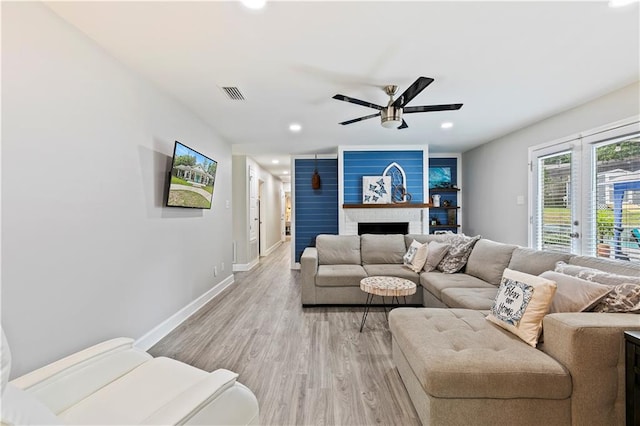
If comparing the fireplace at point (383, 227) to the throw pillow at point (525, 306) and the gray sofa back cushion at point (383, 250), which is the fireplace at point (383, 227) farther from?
the throw pillow at point (525, 306)

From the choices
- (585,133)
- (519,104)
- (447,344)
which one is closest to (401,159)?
(519,104)

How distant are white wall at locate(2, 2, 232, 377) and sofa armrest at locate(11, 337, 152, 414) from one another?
55 centimetres

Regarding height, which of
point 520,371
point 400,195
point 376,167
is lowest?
point 520,371

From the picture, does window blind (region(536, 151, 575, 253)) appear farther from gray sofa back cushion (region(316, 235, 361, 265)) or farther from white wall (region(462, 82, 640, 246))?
gray sofa back cushion (region(316, 235, 361, 265))

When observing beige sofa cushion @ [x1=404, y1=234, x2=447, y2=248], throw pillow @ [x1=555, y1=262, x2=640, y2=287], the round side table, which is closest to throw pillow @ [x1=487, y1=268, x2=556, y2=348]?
throw pillow @ [x1=555, y1=262, x2=640, y2=287]

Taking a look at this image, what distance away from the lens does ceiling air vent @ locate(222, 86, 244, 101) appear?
2764mm

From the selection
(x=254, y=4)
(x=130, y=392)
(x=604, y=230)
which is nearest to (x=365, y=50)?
(x=254, y=4)

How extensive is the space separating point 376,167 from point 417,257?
89.4 inches

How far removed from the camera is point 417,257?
145 inches

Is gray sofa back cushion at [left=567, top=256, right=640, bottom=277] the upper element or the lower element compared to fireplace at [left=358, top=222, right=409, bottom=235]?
lower

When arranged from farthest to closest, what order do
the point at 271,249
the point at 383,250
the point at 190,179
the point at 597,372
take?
the point at 271,249, the point at 383,250, the point at 190,179, the point at 597,372

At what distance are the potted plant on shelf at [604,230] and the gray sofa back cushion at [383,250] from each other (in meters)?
2.13

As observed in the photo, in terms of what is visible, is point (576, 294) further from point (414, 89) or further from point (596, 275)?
point (414, 89)

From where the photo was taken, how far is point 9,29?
145 cm
